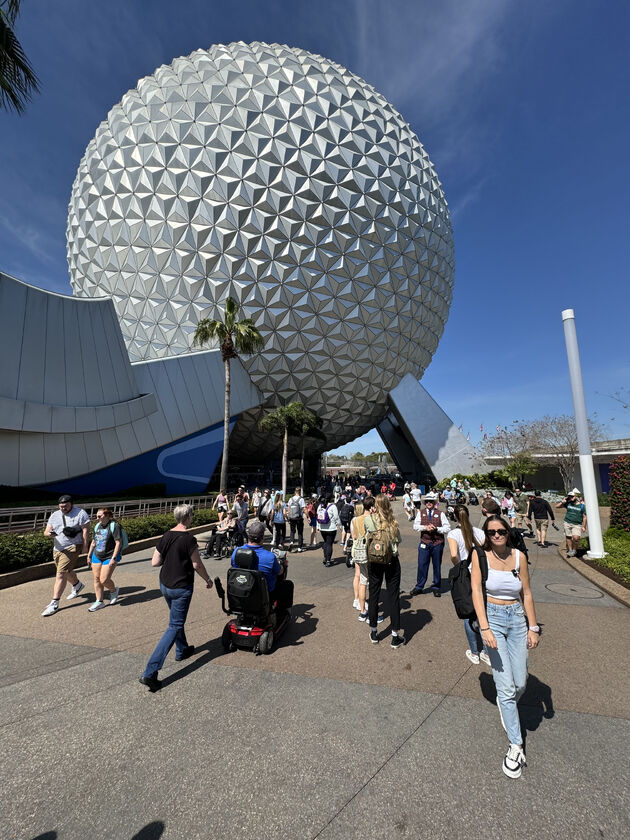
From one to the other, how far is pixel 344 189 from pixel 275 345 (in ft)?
36.4

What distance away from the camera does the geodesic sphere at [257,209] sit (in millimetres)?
23672

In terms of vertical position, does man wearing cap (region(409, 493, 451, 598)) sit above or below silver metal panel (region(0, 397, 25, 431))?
below

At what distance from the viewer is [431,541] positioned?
6.40 m

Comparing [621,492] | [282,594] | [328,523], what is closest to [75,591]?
[282,594]

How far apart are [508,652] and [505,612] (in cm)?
27

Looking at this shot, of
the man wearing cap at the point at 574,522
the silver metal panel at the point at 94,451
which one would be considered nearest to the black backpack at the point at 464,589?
the man wearing cap at the point at 574,522

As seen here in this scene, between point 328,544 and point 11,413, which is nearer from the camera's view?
point 328,544

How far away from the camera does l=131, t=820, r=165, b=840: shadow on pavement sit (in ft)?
6.24

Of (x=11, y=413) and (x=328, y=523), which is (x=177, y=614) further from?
(x=11, y=413)

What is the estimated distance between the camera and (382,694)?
131 inches

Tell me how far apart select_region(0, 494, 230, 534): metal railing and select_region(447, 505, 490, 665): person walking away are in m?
11.5

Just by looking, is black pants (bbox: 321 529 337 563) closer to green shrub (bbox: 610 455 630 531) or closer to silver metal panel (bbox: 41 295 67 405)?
green shrub (bbox: 610 455 630 531)

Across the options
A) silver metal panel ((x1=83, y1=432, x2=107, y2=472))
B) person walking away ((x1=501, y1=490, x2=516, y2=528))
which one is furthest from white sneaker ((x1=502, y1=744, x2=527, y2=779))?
silver metal panel ((x1=83, y1=432, x2=107, y2=472))

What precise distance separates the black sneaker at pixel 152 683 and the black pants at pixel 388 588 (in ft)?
7.31
